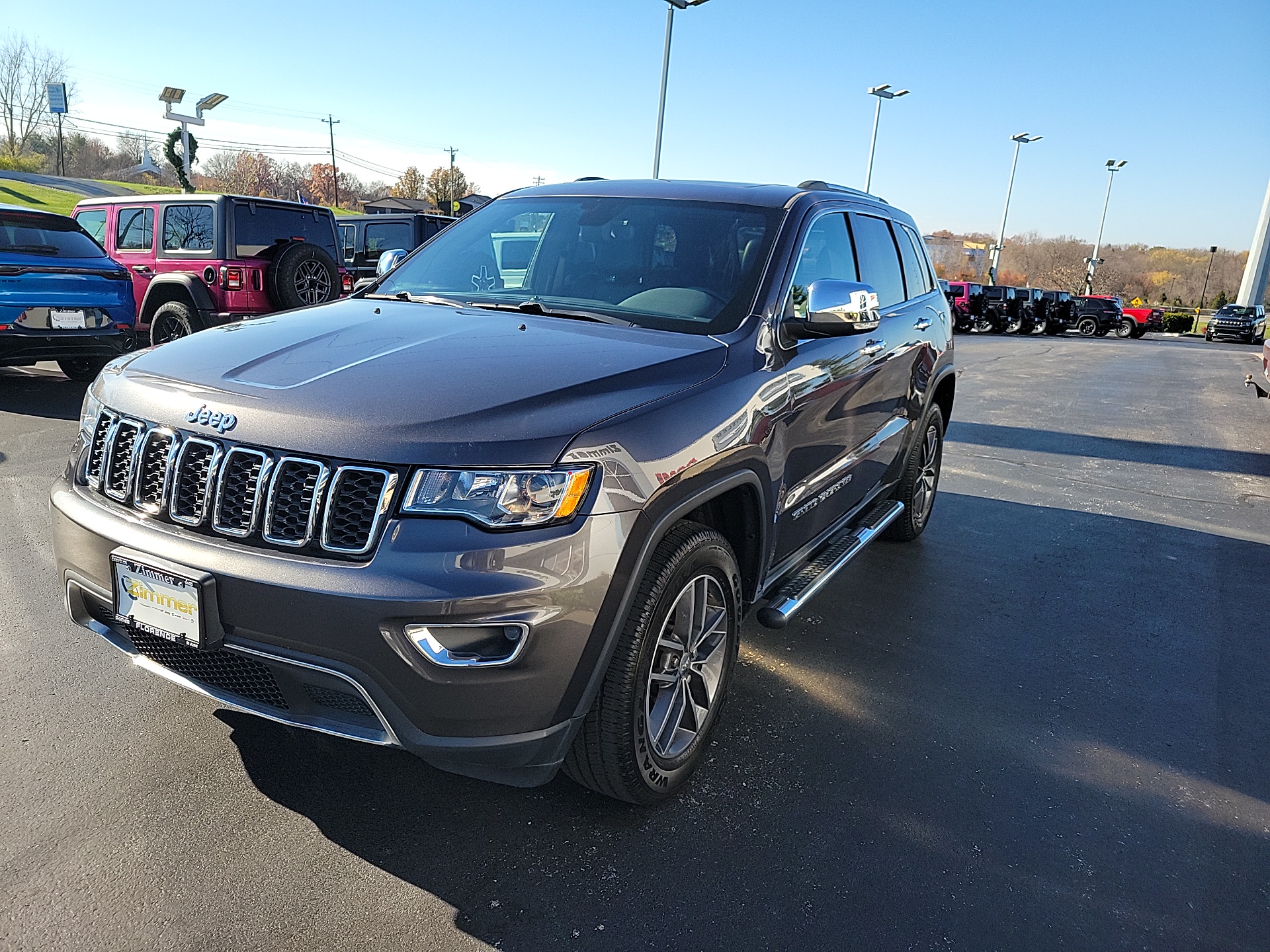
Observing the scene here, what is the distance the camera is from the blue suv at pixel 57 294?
7.80 meters

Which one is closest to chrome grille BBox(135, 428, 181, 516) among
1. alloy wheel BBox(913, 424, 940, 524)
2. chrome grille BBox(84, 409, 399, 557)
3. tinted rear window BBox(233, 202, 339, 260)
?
chrome grille BBox(84, 409, 399, 557)

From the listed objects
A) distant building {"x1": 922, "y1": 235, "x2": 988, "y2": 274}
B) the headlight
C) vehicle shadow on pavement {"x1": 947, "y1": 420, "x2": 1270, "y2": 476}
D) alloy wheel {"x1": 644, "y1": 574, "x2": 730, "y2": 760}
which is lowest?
vehicle shadow on pavement {"x1": 947, "y1": 420, "x2": 1270, "y2": 476}

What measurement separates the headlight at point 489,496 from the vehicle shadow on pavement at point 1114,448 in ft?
25.8

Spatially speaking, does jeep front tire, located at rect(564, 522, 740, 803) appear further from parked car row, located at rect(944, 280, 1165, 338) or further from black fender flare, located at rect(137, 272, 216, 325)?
parked car row, located at rect(944, 280, 1165, 338)

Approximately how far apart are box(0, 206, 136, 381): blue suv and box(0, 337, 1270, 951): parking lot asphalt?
161 inches

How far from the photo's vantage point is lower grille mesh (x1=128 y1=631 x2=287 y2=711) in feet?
7.47

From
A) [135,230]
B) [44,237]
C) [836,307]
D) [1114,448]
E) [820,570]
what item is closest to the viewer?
[836,307]

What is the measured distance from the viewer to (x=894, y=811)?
2781 millimetres

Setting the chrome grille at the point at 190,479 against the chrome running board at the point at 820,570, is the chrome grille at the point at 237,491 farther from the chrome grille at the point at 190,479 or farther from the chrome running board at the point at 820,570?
the chrome running board at the point at 820,570

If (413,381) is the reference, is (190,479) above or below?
below

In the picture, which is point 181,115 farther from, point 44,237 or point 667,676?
point 667,676

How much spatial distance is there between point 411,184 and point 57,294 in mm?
98840

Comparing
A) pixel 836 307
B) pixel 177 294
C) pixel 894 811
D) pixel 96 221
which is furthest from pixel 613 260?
pixel 96 221

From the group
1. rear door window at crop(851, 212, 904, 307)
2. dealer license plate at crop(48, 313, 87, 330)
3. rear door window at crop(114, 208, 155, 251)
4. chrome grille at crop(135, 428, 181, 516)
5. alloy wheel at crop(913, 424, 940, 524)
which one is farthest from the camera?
rear door window at crop(114, 208, 155, 251)
